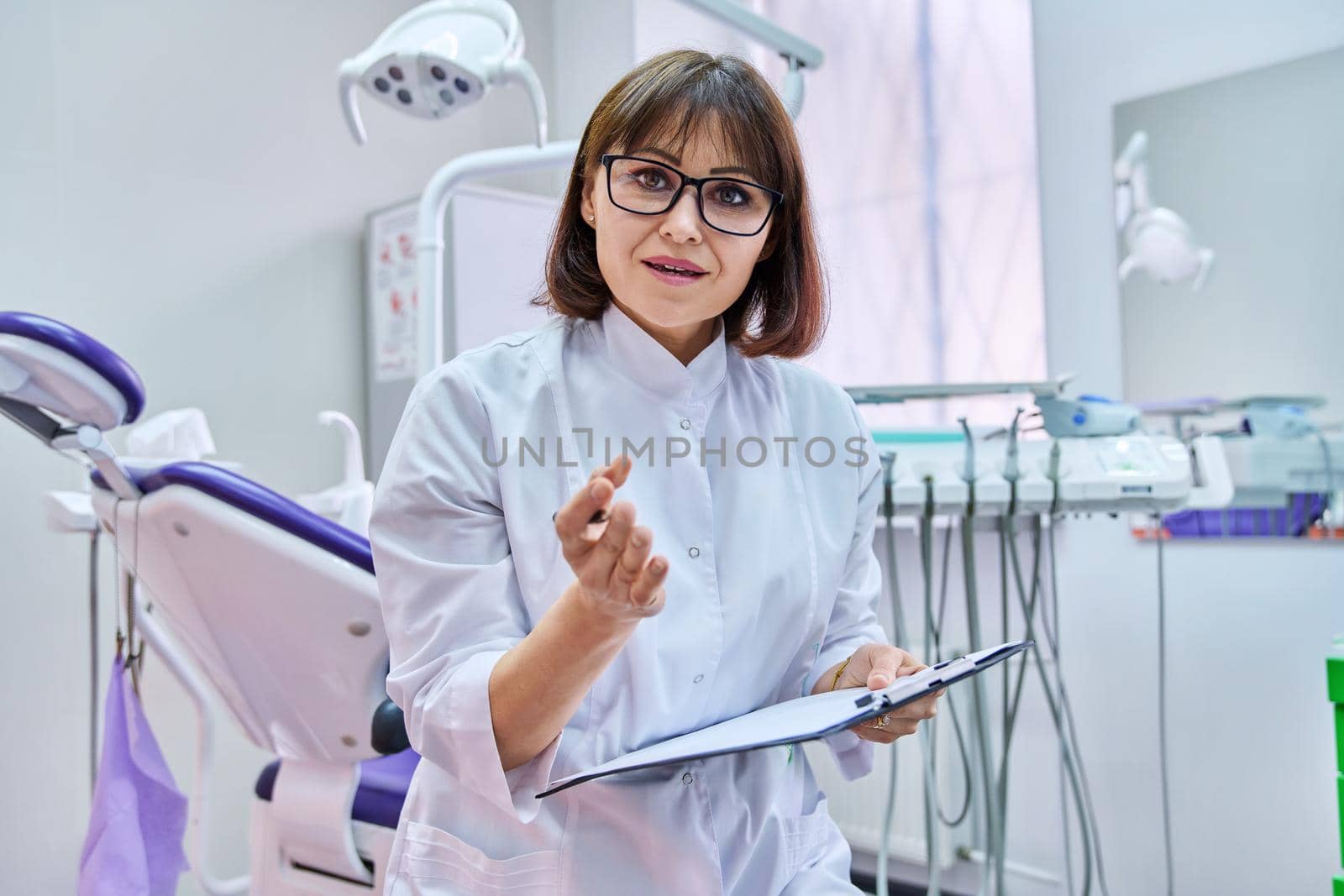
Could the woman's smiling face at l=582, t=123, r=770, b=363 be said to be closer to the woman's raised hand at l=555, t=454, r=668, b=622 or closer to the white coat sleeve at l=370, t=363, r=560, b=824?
the white coat sleeve at l=370, t=363, r=560, b=824

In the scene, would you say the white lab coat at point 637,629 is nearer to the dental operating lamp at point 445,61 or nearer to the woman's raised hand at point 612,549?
the woman's raised hand at point 612,549

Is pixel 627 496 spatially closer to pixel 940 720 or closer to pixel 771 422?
pixel 771 422

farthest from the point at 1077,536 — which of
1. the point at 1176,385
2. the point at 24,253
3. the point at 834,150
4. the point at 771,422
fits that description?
the point at 24,253

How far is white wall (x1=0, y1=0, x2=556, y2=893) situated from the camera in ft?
7.67

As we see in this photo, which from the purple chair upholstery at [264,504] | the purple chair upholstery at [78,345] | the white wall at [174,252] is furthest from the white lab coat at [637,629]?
the white wall at [174,252]

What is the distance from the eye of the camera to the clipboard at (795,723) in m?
0.67

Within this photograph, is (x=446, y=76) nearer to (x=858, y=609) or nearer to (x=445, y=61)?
(x=445, y=61)

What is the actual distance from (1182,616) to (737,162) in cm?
170

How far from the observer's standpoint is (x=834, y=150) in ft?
9.65

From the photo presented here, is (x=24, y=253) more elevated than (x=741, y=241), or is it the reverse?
(x=24, y=253)

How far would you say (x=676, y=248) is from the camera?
34.2 inches

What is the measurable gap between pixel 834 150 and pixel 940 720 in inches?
61.6

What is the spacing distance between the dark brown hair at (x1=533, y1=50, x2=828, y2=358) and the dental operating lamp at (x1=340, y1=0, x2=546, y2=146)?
2.08ft

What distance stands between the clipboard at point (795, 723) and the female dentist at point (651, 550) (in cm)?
5
